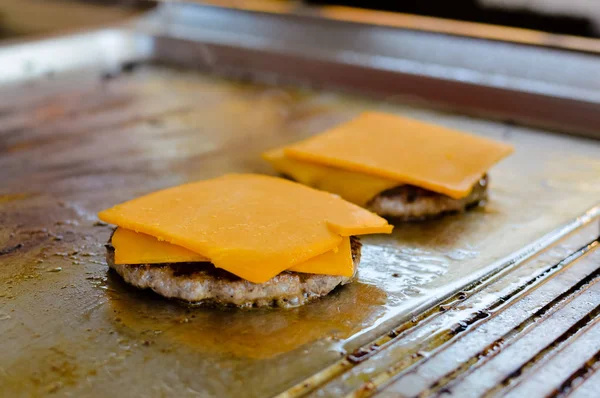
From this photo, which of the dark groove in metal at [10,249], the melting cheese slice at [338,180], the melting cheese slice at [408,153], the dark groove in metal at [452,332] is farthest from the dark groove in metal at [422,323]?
the dark groove in metal at [10,249]

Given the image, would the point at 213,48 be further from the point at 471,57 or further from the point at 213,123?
the point at 471,57

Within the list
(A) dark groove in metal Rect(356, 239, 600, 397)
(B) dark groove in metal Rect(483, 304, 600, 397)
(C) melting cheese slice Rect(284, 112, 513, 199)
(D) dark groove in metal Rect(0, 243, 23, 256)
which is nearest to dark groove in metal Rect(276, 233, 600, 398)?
(A) dark groove in metal Rect(356, 239, 600, 397)

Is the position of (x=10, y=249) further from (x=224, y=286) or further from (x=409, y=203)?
(x=409, y=203)

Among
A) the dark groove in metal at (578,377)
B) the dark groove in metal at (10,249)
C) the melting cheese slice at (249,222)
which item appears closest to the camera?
the dark groove in metal at (578,377)

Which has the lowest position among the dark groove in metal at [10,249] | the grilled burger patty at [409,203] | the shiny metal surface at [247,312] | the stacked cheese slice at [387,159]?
the dark groove in metal at [10,249]

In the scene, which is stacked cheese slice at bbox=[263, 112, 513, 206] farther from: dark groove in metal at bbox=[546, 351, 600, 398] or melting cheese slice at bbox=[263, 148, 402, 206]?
dark groove in metal at bbox=[546, 351, 600, 398]

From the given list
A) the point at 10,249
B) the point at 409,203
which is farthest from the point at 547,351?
the point at 10,249

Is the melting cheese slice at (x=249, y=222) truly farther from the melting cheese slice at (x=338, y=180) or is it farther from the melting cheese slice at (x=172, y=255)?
the melting cheese slice at (x=338, y=180)
